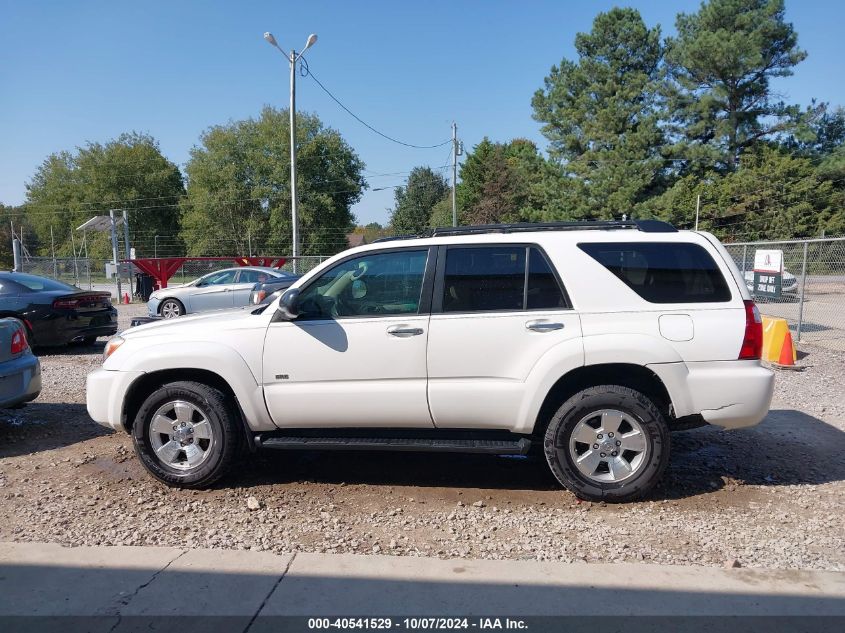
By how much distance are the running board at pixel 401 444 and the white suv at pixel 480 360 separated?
1 cm

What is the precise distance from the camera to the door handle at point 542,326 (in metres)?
4.09

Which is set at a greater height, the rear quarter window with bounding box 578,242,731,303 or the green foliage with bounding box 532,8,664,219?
the green foliage with bounding box 532,8,664,219

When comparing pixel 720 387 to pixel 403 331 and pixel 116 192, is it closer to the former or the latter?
pixel 403 331

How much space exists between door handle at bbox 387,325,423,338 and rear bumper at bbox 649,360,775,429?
5.16ft

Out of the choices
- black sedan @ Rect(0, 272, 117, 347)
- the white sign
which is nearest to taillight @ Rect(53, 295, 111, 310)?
black sedan @ Rect(0, 272, 117, 347)

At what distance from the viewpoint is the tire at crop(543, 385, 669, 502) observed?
13.3 ft

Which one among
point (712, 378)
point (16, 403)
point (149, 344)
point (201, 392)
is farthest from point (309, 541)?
point (16, 403)

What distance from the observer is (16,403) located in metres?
5.64

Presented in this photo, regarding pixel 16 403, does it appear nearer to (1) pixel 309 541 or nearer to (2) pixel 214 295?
(1) pixel 309 541

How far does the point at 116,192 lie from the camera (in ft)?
192

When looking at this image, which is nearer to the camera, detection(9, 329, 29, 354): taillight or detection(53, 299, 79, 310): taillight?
detection(9, 329, 29, 354): taillight

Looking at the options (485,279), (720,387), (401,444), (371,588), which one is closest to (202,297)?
(401,444)

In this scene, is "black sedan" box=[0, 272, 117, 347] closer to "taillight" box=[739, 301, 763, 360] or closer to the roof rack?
the roof rack

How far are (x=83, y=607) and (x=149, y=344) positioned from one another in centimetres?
190
